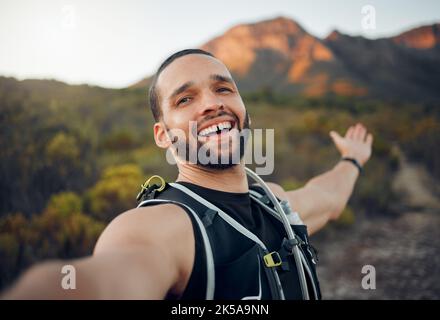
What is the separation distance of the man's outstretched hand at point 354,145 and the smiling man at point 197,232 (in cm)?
107

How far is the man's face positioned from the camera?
5.55 feet

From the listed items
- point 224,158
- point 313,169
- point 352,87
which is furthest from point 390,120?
point 352,87

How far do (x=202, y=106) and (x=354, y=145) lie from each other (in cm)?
179

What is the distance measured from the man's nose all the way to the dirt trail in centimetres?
374

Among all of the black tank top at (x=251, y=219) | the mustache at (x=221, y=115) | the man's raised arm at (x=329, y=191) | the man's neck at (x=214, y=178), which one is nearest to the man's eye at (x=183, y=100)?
the mustache at (x=221, y=115)

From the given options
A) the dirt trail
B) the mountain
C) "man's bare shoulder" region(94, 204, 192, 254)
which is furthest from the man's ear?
the mountain

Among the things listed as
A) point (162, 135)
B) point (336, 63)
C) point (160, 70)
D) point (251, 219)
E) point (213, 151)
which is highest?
point (336, 63)

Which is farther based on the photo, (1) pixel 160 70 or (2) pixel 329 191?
(2) pixel 329 191

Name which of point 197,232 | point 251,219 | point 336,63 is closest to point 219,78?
point 251,219

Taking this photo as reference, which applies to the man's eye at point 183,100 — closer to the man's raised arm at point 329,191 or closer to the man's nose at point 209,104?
the man's nose at point 209,104

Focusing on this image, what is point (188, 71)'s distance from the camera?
178 cm

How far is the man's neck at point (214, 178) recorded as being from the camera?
1687mm

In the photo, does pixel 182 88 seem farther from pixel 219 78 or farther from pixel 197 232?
pixel 197 232

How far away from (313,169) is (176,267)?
26.7 feet
